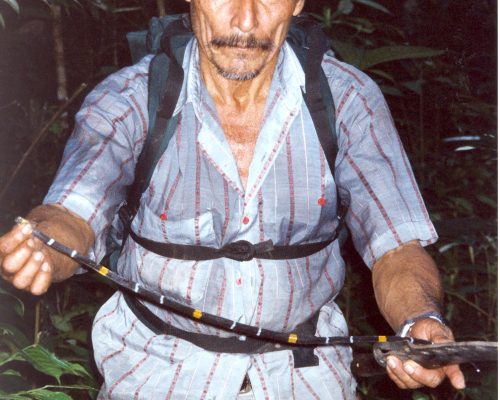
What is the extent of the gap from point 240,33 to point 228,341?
91cm

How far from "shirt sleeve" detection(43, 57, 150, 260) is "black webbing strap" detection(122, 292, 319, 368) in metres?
0.25

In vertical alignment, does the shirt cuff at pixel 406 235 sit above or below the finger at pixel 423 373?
above

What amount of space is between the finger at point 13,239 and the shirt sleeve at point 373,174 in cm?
102

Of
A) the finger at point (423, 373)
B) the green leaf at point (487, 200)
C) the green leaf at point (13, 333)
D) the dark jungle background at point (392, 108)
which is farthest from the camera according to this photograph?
the green leaf at point (487, 200)

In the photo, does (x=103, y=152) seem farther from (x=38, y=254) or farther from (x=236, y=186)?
(x=38, y=254)

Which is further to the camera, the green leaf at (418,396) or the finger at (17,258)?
the green leaf at (418,396)

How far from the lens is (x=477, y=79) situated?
4164mm

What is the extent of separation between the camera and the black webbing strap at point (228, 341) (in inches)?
89.0

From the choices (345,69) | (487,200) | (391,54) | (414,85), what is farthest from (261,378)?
(414,85)

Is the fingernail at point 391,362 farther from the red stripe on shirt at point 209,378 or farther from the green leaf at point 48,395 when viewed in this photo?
the green leaf at point 48,395

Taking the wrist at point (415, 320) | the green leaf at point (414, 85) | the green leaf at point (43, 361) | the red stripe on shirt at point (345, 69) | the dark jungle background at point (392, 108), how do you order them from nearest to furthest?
1. the green leaf at point (43, 361)
2. the wrist at point (415, 320)
3. the red stripe on shirt at point (345, 69)
4. the dark jungle background at point (392, 108)
5. the green leaf at point (414, 85)

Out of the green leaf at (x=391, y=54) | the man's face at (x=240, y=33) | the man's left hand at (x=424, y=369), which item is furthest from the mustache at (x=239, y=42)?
the green leaf at (x=391, y=54)

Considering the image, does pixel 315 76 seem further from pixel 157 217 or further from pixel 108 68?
pixel 108 68

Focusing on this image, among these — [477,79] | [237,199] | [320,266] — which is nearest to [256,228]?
[237,199]
